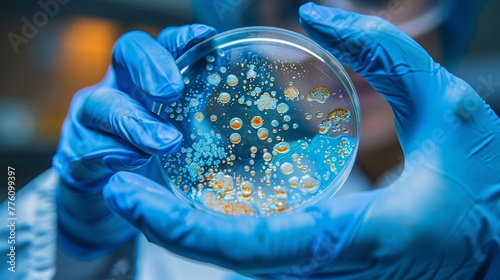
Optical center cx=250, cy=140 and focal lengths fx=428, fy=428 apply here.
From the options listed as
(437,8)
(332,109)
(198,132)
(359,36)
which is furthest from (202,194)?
(437,8)

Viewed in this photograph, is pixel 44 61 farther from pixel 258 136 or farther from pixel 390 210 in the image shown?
pixel 390 210

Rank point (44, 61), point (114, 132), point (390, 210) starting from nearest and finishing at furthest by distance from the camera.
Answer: point (390, 210), point (114, 132), point (44, 61)

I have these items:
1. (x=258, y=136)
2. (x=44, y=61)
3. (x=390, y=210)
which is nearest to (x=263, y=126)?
(x=258, y=136)

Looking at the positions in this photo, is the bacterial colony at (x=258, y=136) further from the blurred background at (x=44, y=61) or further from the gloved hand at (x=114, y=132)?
the blurred background at (x=44, y=61)

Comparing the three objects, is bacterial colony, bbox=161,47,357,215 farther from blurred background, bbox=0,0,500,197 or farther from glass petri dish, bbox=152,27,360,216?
blurred background, bbox=0,0,500,197

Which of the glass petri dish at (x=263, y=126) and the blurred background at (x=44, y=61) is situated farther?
the blurred background at (x=44, y=61)

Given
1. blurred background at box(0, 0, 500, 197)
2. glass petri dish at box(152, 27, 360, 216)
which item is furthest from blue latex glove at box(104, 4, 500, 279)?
blurred background at box(0, 0, 500, 197)

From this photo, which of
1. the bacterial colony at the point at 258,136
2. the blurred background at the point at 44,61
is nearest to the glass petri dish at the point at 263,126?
the bacterial colony at the point at 258,136
